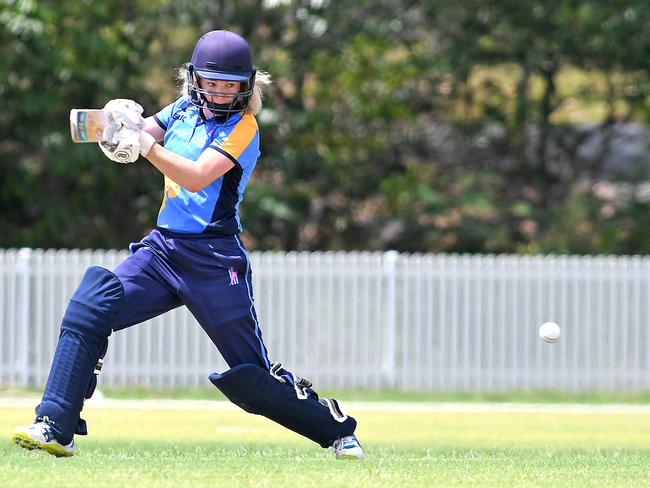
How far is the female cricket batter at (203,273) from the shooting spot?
5938 millimetres

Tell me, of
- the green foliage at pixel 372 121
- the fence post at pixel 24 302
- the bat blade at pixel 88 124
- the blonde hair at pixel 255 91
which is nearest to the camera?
the bat blade at pixel 88 124

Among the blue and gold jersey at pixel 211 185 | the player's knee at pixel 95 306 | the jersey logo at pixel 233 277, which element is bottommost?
the player's knee at pixel 95 306

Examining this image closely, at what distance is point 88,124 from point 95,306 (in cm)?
85

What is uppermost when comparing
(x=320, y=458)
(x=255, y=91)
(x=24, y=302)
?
(x=255, y=91)

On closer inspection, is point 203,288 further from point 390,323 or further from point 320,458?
point 390,323

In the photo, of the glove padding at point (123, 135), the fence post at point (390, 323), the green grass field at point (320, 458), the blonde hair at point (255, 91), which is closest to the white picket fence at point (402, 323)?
the fence post at point (390, 323)

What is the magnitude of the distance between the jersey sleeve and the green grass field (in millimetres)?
1398

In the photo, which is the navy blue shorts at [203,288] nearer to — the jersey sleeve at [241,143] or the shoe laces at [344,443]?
the jersey sleeve at [241,143]

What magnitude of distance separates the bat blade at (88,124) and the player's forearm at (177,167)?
24 centimetres

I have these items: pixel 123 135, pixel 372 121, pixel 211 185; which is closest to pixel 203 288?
pixel 211 185

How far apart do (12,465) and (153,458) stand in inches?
31.1

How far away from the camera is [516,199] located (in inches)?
811

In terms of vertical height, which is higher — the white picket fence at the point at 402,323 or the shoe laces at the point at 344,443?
the shoe laces at the point at 344,443

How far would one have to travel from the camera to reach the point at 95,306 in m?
5.97
